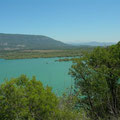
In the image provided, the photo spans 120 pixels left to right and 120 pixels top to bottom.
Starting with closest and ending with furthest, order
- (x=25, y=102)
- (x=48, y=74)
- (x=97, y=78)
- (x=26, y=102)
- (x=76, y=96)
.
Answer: (x=25, y=102) → (x=26, y=102) → (x=76, y=96) → (x=97, y=78) → (x=48, y=74)

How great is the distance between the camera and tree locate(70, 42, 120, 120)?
10773 millimetres

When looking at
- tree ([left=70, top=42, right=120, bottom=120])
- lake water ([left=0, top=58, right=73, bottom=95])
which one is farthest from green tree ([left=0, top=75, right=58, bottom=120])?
lake water ([left=0, top=58, right=73, bottom=95])

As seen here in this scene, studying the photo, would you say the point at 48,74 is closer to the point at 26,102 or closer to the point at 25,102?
the point at 26,102

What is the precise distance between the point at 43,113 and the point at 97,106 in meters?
4.44

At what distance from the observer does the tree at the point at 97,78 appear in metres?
10.8

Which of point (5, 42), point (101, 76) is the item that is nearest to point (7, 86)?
point (101, 76)

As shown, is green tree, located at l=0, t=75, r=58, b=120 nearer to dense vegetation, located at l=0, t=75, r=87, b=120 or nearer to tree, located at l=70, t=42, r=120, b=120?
dense vegetation, located at l=0, t=75, r=87, b=120

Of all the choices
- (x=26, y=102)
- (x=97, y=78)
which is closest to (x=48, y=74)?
(x=97, y=78)

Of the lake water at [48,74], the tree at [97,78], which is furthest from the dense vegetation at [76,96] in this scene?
the lake water at [48,74]

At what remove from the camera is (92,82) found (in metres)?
10.9

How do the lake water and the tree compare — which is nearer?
the tree

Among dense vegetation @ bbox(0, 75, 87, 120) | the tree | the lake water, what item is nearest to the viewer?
dense vegetation @ bbox(0, 75, 87, 120)

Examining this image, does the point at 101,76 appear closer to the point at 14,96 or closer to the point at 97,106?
the point at 97,106

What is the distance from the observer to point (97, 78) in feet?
35.7
